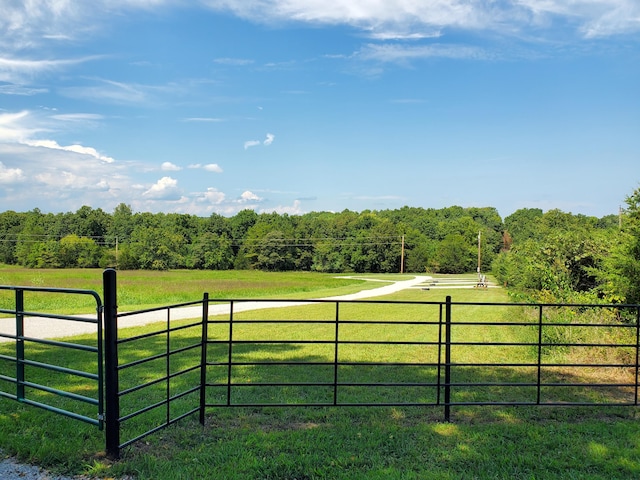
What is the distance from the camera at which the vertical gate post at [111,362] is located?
3.98 meters

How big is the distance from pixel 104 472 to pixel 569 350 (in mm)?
7963

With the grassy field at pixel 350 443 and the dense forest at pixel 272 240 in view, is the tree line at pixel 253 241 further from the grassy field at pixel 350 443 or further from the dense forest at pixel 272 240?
the grassy field at pixel 350 443

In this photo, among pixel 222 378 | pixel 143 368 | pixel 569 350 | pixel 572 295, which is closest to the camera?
pixel 222 378

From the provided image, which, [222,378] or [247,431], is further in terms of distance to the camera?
[222,378]

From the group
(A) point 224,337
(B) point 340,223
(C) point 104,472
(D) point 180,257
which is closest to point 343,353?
(A) point 224,337

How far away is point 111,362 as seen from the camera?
4.01 meters

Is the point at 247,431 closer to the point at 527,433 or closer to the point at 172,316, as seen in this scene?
the point at 527,433

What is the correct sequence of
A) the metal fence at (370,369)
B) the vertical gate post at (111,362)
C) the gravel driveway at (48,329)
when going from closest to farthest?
the gravel driveway at (48,329), the vertical gate post at (111,362), the metal fence at (370,369)

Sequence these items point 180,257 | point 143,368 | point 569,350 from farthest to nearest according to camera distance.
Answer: point 180,257
point 569,350
point 143,368

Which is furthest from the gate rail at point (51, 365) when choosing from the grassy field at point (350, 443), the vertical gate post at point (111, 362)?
the grassy field at point (350, 443)

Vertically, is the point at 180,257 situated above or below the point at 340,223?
below

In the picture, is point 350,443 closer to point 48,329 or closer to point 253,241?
point 48,329

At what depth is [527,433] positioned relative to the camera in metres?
4.75

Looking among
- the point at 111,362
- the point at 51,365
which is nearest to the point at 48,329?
the point at 51,365
